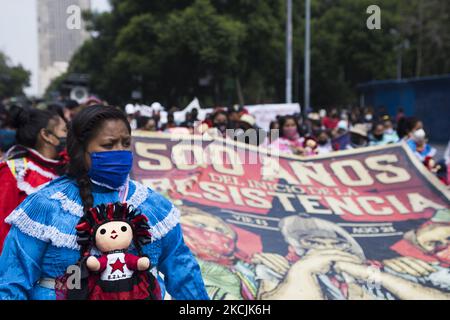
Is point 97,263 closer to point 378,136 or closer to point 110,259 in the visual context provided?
point 110,259

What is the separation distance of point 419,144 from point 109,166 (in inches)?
209

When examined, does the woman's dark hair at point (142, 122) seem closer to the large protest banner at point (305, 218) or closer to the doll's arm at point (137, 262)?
the large protest banner at point (305, 218)

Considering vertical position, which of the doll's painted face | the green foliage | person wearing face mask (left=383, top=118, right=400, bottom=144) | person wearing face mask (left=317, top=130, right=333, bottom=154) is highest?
the green foliage

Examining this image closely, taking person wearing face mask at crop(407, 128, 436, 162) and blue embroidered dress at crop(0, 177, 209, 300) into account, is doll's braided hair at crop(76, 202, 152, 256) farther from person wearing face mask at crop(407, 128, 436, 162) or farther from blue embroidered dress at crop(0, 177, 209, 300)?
person wearing face mask at crop(407, 128, 436, 162)

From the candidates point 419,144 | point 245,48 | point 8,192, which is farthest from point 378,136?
point 245,48

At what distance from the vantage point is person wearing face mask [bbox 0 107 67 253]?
3404mm

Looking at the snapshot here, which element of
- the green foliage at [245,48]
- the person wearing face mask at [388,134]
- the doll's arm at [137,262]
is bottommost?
the person wearing face mask at [388,134]

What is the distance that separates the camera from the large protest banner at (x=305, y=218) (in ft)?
14.8

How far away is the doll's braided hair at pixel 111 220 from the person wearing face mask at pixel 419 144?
4998mm

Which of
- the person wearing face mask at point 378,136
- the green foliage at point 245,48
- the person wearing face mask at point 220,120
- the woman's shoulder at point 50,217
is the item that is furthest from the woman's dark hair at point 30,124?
the green foliage at point 245,48

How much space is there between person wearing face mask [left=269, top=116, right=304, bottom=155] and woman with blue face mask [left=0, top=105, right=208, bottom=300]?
441 centimetres

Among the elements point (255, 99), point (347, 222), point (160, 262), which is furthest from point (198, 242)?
point (255, 99)

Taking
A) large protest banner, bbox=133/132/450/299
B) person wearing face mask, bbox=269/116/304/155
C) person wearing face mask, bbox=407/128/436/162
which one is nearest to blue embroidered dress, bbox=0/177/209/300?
large protest banner, bbox=133/132/450/299

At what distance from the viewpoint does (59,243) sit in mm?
2084
